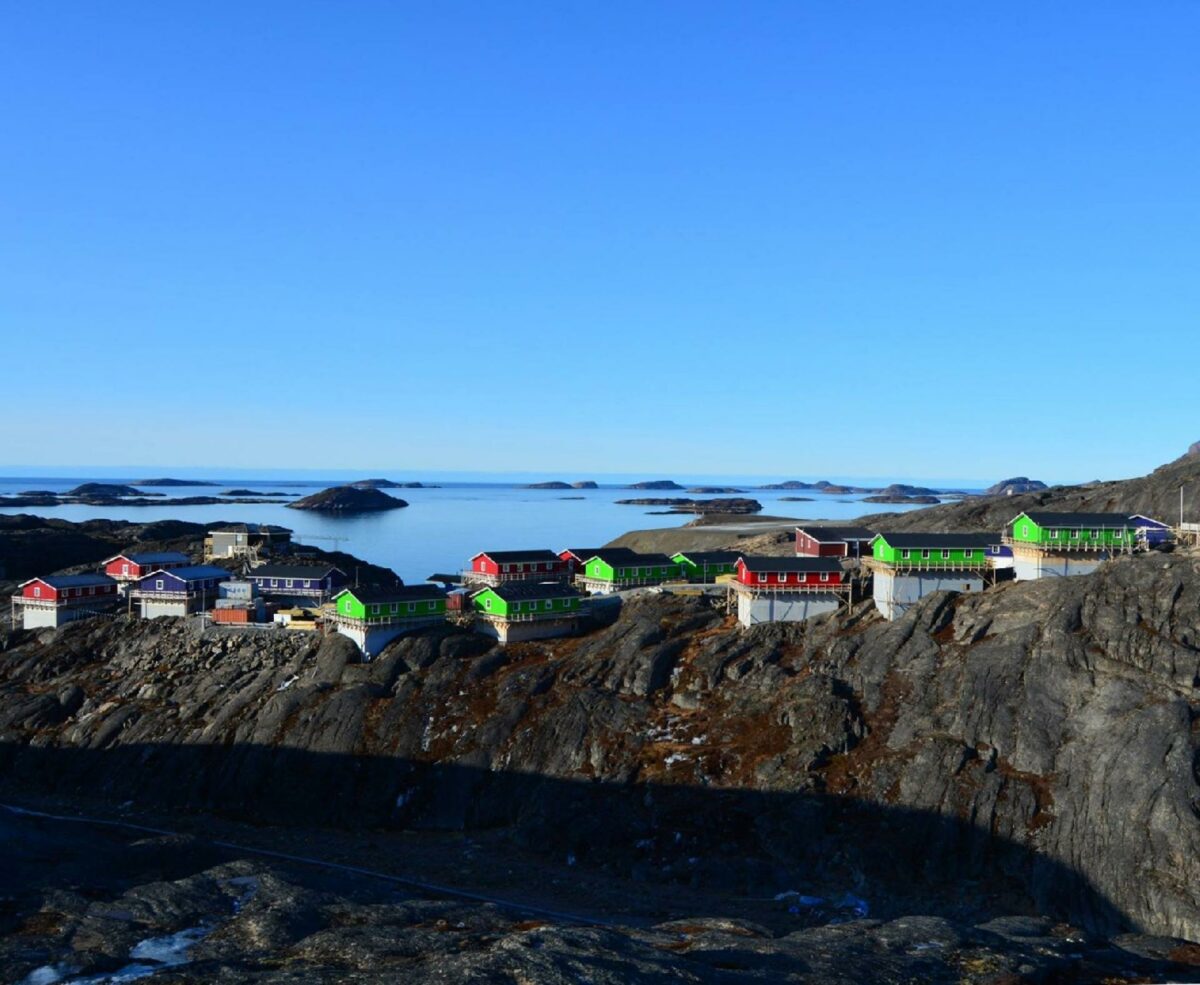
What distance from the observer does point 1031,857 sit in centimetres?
5653

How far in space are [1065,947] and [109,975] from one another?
4371cm

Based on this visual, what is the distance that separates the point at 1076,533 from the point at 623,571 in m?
46.2

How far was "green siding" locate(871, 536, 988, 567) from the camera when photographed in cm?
8138

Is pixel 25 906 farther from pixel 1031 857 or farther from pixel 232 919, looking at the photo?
pixel 1031 857

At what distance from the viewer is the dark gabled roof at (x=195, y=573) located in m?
105

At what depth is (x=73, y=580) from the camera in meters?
108

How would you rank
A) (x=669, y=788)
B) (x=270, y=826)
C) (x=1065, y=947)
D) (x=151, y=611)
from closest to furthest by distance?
(x=1065, y=947), (x=669, y=788), (x=270, y=826), (x=151, y=611)

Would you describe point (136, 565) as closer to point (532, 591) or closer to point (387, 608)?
point (387, 608)

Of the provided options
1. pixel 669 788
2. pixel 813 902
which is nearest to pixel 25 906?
pixel 669 788

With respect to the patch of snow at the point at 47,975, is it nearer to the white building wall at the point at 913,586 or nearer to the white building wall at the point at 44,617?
the white building wall at the point at 913,586

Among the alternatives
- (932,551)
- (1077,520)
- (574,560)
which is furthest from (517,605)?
(1077,520)

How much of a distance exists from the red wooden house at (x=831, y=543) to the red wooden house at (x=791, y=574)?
11012 millimetres

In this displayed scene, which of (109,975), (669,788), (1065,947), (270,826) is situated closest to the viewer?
(109,975)

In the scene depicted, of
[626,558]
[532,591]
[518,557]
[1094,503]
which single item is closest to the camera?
[532,591]
